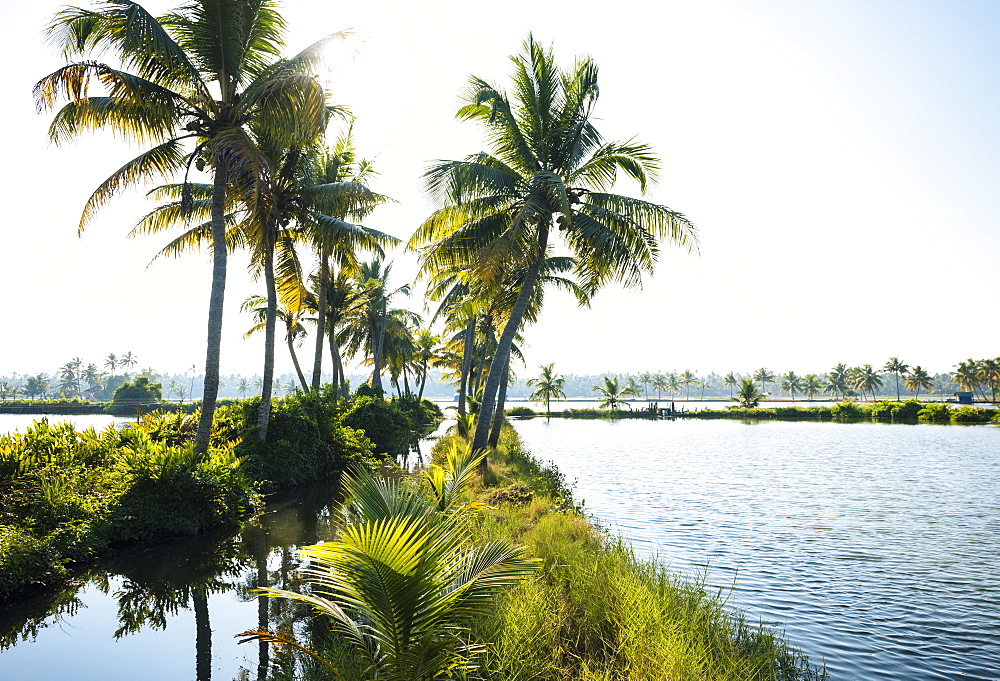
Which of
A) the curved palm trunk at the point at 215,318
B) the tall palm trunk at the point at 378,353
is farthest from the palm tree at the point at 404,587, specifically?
the tall palm trunk at the point at 378,353

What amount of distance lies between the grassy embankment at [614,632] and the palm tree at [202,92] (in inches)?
364

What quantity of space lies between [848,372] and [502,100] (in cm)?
14314

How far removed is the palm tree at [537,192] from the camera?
14438mm

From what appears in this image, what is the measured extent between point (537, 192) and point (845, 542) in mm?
10697

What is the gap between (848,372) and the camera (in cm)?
13038

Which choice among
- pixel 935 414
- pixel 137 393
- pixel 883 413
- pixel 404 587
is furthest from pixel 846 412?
pixel 137 393

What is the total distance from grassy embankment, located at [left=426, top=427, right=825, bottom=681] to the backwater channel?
1.34 m

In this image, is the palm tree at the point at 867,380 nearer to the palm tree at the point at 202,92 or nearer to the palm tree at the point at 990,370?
the palm tree at the point at 990,370

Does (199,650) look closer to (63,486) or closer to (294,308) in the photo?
(63,486)

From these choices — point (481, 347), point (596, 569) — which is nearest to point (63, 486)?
point (596, 569)

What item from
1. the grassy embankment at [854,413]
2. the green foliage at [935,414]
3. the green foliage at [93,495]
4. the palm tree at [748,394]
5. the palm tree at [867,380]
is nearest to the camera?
the green foliage at [93,495]

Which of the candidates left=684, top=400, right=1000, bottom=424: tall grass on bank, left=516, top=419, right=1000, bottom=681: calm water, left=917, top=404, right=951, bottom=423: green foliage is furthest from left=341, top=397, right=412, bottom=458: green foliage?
left=917, top=404, right=951, bottom=423: green foliage

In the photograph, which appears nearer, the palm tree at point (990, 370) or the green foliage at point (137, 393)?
the green foliage at point (137, 393)

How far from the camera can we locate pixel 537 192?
14.6m
